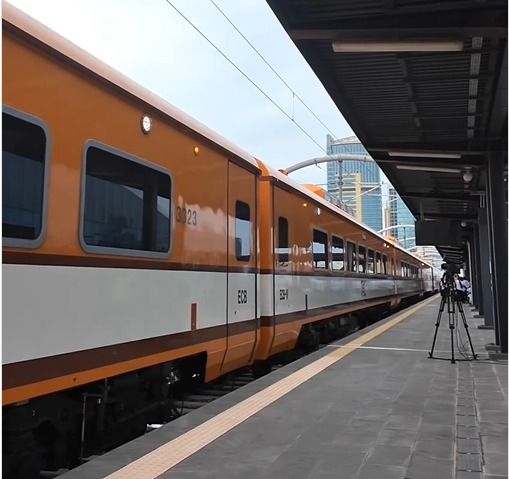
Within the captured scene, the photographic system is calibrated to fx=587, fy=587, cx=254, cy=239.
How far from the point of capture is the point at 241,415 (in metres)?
4.91

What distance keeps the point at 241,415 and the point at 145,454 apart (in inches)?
48.5

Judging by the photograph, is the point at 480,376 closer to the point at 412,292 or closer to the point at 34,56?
the point at 34,56

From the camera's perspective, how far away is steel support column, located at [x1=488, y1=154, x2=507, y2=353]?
341 inches

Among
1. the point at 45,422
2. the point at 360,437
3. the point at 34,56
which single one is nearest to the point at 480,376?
the point at 360,437

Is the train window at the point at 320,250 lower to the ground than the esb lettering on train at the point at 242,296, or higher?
higher

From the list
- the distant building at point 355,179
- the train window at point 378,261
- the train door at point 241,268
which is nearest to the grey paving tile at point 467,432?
the train door at point 241,268

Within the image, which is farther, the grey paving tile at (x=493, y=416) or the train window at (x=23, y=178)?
the grey paving tile at (x=493, y=416)

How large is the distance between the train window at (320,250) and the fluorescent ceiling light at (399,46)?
168 inches

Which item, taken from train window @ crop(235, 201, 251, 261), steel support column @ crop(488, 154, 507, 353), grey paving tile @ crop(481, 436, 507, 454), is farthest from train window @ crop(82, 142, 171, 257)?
steel support column @ crop(488, 154, 507, 353)

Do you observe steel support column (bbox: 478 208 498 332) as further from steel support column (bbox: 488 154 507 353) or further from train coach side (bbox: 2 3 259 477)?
train coach side (bbox: 2 3 259 477)

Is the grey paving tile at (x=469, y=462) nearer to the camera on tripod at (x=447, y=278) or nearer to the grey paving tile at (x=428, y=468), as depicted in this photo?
the grey paving tile at (x=428, y=468)

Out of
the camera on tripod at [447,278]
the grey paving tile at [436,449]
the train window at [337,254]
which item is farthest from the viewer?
the train window at [337,254]

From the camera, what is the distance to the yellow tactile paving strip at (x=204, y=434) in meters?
3.54

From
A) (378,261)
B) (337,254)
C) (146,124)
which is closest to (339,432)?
(146,124)
